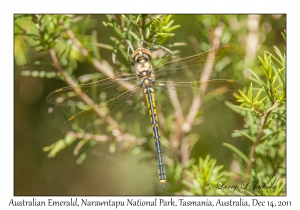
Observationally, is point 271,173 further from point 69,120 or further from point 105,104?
point 69,120

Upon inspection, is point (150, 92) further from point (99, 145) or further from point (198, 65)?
point (99, 145)

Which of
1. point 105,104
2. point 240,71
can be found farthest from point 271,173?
point 105,104

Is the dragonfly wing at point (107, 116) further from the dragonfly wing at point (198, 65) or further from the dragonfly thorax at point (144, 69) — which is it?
the dragonfly wing at point (198, 65)

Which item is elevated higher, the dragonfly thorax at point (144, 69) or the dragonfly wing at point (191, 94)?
the dragonfly thorax at point (144, 69)

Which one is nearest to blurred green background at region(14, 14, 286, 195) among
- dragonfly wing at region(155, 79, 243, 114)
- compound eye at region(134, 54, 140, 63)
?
compound eye at region(134, 54, 140, 63)

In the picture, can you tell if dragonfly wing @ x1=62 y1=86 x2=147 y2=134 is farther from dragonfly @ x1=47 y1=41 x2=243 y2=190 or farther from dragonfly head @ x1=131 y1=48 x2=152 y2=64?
dragonfly head @ x1=131 y1=48 x2=152 y2=64

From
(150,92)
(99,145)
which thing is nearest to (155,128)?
(150,92)

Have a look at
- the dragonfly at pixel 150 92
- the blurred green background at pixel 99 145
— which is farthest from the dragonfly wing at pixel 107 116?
the blurred green background at pixel 99 145
